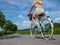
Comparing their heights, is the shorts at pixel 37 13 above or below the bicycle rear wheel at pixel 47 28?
above

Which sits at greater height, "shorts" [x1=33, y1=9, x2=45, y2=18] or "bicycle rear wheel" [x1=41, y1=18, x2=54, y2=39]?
"shorts" [x1=33, y1=9, x2=45, y2=18]

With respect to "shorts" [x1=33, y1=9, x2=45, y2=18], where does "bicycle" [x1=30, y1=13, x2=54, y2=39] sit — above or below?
below

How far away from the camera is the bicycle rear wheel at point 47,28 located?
564 centimetres

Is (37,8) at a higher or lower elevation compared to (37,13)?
higher

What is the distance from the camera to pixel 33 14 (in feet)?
21.5

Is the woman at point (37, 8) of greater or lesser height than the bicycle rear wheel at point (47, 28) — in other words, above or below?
above

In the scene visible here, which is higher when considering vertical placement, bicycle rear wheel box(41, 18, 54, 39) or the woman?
the woman

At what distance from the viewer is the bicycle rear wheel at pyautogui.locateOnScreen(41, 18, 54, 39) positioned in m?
5.64

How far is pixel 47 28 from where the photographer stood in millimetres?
5852

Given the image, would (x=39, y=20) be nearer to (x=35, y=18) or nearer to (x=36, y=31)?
(x=35, y=18)

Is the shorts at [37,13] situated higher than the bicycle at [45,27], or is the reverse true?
the shorts at [37,13]

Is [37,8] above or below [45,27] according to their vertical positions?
above

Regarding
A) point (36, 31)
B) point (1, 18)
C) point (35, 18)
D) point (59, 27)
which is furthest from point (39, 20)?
point (1, 18)

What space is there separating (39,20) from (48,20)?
1.97ft
